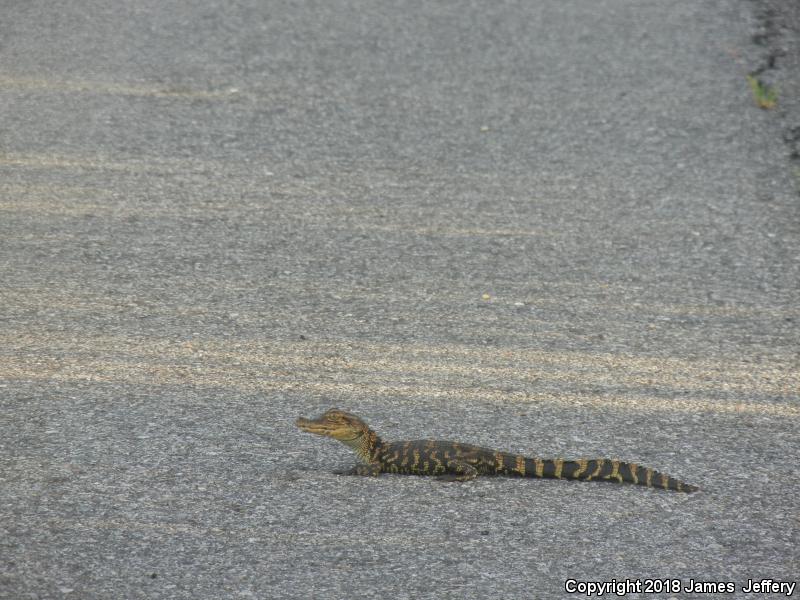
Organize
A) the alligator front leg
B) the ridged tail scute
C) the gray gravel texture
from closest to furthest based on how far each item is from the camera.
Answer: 1. the gray gravel texture
2. the ridged tail scute
3. the alligator front leg

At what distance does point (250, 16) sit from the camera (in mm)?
10227

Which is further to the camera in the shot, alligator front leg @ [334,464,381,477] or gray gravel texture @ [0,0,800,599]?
alligator front leg @ [334,464,381,477]

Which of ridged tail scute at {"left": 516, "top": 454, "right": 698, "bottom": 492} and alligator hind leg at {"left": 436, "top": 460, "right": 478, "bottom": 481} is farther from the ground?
ridged tail scute at {"left": 516, "top": 454, "right": 698, "bottom": 492}

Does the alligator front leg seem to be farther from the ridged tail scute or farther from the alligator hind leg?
the ridged tail scute

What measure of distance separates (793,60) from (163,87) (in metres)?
Answer: 5.37

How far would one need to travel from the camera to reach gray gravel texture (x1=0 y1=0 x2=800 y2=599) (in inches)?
180

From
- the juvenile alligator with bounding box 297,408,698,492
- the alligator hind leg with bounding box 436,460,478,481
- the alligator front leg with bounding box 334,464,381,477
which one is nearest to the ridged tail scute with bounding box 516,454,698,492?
the juvenile alligator with bounding box 297,408,698,492

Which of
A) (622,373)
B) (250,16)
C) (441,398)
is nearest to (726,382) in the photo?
(622,373)

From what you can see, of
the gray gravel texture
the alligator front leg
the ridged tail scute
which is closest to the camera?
the gray gravel texture

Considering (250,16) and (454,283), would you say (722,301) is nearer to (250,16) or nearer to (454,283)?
(454,283)

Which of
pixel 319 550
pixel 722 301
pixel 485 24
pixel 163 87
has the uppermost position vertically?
pixel 485 24

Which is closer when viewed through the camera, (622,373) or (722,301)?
(622,373)

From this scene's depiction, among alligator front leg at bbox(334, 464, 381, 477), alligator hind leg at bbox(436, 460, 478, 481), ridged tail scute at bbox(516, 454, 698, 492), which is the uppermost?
ridged tail scute at bbox(516, 454, 698, 492)

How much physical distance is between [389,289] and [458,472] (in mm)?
1896
